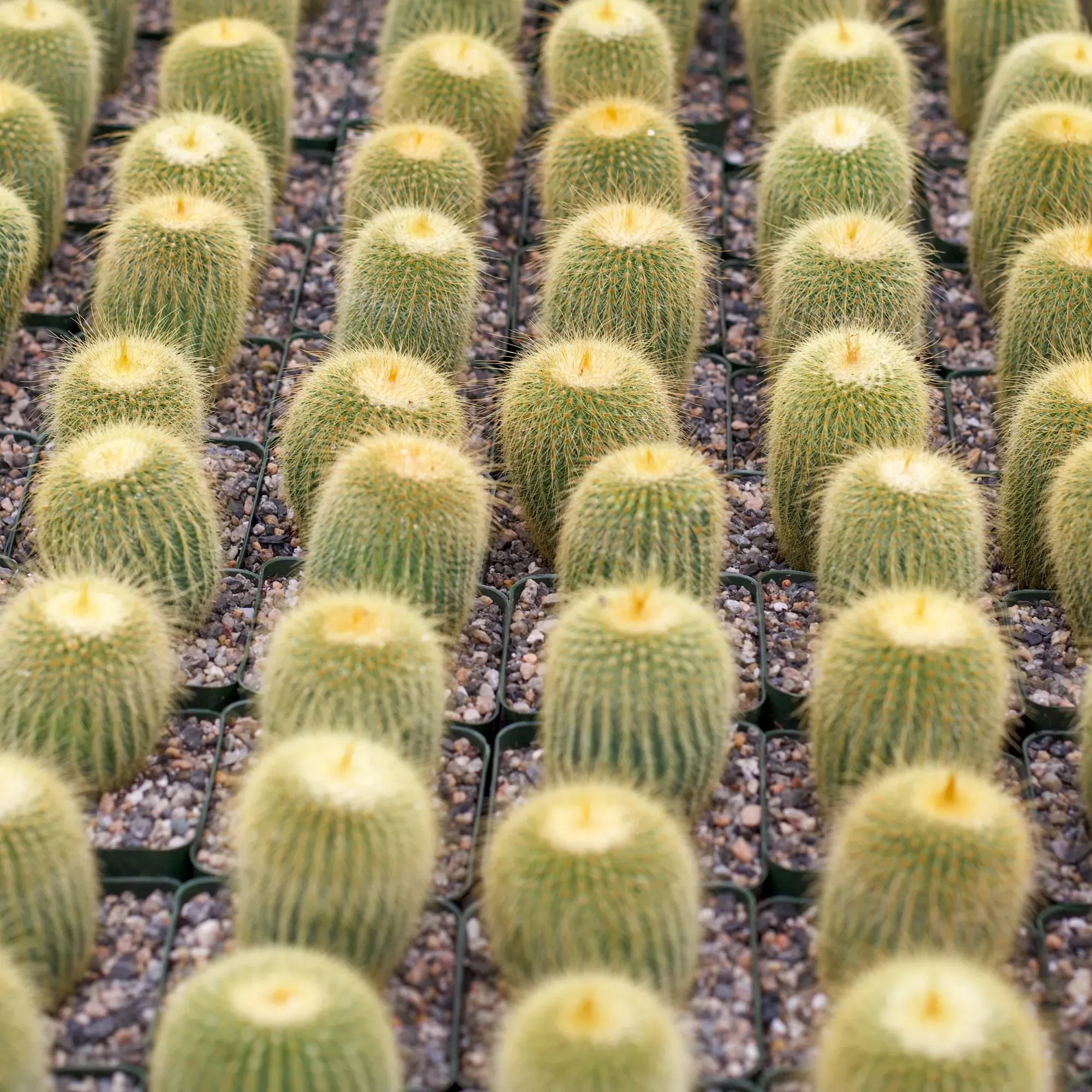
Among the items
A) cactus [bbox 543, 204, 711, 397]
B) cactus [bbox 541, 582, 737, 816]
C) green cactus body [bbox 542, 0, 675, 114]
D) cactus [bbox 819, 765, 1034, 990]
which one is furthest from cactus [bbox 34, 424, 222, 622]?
green cactus body [bbox 542, 0, 675, 114]

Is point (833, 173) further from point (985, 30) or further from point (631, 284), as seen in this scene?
point (985, 30)

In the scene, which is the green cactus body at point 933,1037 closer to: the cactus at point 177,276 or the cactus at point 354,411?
the cactus at point 354,411

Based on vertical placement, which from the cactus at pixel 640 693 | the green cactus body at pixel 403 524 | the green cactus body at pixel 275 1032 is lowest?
the green cactus body at pixel 275 1032

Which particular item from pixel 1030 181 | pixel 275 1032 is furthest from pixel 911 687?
pixel 1030 181

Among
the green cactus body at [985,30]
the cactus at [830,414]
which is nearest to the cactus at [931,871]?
the cactus at [830,414]

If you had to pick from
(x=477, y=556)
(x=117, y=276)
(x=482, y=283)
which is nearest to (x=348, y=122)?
(x=482, y=283)

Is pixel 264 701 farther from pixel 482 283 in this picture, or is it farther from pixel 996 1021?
pixel 482 283
